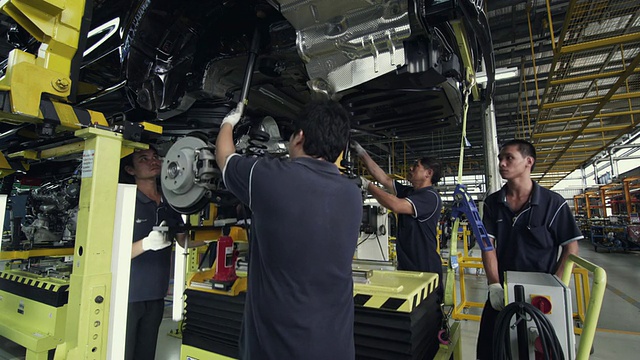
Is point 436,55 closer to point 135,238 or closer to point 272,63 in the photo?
point 272,63

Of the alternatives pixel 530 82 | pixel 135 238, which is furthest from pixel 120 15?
pixel 530 82

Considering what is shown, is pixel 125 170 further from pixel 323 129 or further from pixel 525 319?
pixel 525 319

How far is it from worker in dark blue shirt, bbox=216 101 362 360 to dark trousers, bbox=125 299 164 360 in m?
1.22

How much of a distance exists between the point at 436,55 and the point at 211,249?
77.1 inches

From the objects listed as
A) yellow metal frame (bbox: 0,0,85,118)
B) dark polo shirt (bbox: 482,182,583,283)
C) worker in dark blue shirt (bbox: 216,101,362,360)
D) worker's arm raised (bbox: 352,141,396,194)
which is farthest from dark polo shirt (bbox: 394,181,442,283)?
yellow metal frame (bbox: 0,0,85,118)

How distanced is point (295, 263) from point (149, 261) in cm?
149

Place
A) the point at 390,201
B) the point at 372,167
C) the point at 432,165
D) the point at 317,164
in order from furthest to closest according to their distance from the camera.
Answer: the point at 432,165
the point at 372,167
the point at 390,201
the point at 317,164

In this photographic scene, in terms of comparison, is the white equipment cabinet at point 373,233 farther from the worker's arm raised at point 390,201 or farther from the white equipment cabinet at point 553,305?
the white equipment cabinet at point 553,305

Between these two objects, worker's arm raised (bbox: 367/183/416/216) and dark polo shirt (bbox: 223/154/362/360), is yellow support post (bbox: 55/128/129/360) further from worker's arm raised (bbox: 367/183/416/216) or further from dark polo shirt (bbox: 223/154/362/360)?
worker's arm raised (bbox: 367/183/416/216)

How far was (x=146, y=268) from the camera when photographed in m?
2.13

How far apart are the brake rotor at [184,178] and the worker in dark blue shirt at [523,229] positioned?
5.84 ft

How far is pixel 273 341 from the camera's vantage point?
3.77 feet

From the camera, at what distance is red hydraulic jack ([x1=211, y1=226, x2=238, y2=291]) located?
1667mm

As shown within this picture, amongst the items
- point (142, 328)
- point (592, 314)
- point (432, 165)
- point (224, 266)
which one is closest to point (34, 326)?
point (142, 328)
